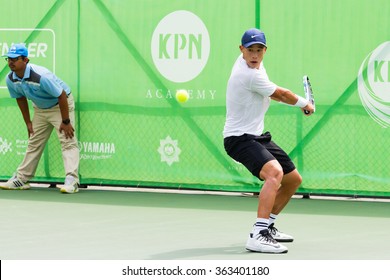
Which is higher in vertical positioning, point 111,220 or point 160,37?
point 160,37

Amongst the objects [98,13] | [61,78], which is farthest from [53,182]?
[98,13]

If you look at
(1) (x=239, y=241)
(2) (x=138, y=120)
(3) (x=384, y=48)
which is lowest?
(1) (x=239, y=241)

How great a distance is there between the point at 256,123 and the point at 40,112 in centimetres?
473

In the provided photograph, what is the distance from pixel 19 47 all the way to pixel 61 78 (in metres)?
0.84

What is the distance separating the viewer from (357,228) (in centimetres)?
917

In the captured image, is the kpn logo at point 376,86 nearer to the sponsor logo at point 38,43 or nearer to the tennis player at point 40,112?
the tennis player at point 40,112

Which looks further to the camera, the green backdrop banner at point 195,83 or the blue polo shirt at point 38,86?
the blue polo shirt at point 38,86

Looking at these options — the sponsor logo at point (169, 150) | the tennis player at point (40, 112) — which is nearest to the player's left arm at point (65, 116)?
the tennis player at point (40, 112)

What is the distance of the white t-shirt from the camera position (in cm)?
768

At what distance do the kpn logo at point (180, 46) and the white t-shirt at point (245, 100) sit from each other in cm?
358

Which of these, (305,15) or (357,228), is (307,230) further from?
(305,15)

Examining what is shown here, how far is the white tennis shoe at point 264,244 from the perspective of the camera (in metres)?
7.62

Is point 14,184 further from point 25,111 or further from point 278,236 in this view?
point 278,236

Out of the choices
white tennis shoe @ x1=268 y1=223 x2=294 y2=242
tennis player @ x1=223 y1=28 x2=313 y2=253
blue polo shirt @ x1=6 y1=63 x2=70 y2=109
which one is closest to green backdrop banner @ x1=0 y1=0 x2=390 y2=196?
blue polo shirt @ x1=6 y1=63 x2=70 y2=109
